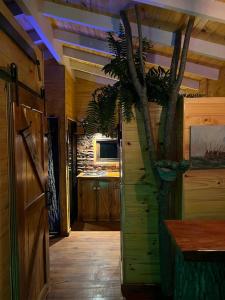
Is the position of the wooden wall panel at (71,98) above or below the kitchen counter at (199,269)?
above

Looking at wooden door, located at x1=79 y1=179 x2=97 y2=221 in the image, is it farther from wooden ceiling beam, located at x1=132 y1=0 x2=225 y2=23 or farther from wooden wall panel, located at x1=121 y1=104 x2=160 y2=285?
wooden ceiling beam, located at x1=132 y1=0 x2=225 y2=23

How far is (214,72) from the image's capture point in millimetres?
3377

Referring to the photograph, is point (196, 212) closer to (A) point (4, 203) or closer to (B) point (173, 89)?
(B) point (173, 89)

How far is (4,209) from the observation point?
1777 mm

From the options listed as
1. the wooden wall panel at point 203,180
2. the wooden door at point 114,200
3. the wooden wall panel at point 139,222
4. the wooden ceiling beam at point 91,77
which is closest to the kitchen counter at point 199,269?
the wooden wall panel at point 203,180

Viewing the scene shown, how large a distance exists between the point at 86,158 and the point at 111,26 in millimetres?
3512

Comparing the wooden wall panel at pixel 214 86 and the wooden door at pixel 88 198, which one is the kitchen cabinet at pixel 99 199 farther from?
the wooden wall panel at pixel 214 86

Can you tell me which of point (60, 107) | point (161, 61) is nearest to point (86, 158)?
point (60, 107)

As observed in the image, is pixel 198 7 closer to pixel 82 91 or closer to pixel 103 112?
pixel 103 112

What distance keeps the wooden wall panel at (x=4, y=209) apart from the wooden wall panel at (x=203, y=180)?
134cm

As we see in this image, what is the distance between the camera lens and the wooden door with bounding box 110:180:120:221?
16.9 feet

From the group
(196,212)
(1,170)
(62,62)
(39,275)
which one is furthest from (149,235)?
(62,62)

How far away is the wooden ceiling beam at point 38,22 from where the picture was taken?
2541mm

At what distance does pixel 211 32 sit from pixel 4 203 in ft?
7.65
